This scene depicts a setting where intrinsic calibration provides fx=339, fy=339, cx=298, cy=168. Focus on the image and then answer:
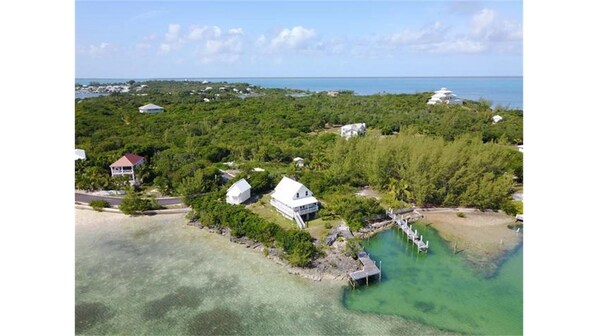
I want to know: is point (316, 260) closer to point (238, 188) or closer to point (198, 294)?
point (198, 294)

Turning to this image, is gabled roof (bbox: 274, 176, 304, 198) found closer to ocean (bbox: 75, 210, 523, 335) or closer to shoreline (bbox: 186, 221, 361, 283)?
shoreline (bbox: 186, 221, 361, 283)

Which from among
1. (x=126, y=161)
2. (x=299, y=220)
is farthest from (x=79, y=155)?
(x=299, y=220)

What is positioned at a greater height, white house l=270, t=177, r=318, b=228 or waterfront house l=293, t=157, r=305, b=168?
waterfront house l=293, t=157, r=305, b=168

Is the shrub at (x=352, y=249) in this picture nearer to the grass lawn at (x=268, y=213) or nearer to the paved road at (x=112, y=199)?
the grass lawn at (x=268, y=213)

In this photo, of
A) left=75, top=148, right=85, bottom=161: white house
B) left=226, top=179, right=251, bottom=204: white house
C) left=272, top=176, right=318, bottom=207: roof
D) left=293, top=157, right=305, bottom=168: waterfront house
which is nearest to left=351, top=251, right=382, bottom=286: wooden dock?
left=272, top=176, right=318, bottom=207: roof

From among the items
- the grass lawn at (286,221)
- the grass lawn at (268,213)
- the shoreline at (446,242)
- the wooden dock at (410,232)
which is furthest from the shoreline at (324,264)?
the wooden dock at (410,232)
